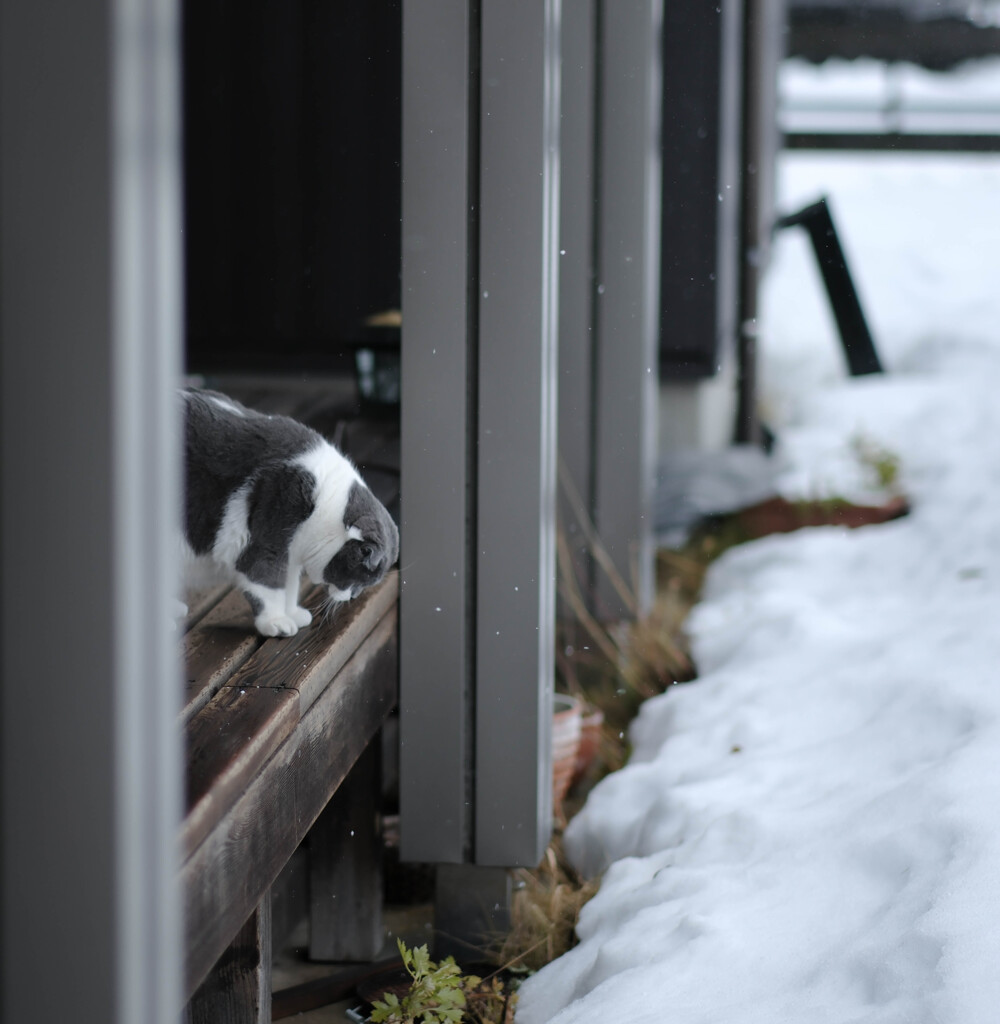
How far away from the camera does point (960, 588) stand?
285cm

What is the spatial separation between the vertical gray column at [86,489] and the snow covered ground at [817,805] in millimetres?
852

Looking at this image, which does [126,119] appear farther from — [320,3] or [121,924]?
[320,3]

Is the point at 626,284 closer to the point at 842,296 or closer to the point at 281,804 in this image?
the point at 842,296

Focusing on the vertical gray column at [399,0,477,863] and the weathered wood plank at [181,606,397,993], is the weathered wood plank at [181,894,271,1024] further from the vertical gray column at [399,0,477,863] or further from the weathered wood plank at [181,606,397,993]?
the vertical gray column at [399,0,477,863]

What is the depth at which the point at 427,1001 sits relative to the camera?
145cm

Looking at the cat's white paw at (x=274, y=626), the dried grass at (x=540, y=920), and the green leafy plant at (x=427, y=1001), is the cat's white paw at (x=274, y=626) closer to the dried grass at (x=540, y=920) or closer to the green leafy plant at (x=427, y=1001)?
the green leafy plant at (x=427, y=1001)

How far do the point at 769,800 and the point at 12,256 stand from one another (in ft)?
4.92

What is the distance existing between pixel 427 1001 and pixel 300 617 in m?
0.53

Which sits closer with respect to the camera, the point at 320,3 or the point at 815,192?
the point at 320,3

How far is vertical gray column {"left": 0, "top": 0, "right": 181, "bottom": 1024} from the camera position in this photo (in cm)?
54

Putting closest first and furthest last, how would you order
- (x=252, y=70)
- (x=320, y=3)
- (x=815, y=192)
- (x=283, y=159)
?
(x=320, y=3) < (x=252, y=70) < (x=283, y=159) < (x=815, y=192)

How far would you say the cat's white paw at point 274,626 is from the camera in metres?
1.44

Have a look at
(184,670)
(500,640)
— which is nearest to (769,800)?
(500,640)

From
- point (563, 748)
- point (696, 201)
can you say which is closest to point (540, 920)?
point (563, 748)
